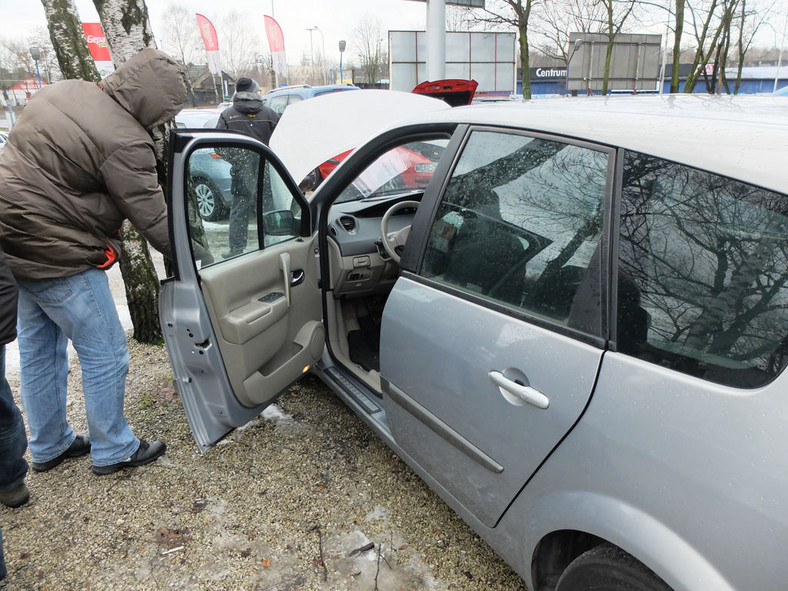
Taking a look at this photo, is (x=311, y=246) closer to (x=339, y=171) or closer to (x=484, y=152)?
(x=339, y=171)

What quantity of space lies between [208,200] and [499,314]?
136 cm

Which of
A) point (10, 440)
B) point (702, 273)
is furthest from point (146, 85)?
point (702, 273)

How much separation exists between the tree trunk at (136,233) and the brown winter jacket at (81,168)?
111 centimetres

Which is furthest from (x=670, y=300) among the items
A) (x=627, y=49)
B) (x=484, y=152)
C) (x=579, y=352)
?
(x=627, y=49)

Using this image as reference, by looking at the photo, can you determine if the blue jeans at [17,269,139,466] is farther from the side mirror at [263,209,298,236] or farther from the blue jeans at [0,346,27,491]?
the side mirror at [263,209,298,236]

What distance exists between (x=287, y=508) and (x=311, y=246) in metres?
1.25

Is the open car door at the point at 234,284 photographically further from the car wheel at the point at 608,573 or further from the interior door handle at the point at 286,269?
the car wheel at the point at 608,573

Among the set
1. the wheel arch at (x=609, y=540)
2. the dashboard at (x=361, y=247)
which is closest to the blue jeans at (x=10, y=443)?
the dashboard at (x=361, y=247)

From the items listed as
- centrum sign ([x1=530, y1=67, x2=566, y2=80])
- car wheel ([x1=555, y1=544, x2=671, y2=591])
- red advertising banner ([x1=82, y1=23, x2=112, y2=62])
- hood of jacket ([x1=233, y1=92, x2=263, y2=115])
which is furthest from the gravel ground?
centrum sign ([x1=530, y1=67, x2=566, y2=80])

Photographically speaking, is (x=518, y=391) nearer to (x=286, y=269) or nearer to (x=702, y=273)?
(x=702, y=273)

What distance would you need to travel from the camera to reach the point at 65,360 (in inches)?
103

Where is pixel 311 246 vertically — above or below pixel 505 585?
above

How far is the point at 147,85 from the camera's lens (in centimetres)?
220

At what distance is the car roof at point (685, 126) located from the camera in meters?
1.14
